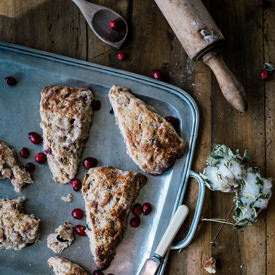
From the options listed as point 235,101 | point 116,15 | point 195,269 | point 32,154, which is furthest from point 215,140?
point 32,154

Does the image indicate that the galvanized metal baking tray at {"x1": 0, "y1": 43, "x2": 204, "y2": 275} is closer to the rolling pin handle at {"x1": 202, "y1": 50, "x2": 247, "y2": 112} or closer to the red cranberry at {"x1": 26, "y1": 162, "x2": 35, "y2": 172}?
the red cranberry at {"x1": 26, "y1": 162, "x2": 35, "y2": 172}

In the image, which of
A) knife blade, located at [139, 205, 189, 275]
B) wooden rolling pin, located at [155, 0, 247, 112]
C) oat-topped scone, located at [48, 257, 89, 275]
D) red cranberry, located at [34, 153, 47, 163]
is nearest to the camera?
wooden rolling pin, located at [155, 0, 247, 112]

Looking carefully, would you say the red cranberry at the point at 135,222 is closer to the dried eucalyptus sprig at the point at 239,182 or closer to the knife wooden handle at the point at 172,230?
the knife wooden handle at the point at 172,230

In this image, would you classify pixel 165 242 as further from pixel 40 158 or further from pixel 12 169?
pixel 12 169

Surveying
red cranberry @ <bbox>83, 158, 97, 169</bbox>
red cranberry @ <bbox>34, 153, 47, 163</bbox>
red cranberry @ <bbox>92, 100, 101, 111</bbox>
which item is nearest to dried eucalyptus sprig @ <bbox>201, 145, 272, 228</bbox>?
red cranberry @ <bbox>83, 158, 97, 169</bbox>

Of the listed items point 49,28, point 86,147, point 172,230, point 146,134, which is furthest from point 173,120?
point 49,28

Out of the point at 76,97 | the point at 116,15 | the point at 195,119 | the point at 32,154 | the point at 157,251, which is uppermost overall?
the point at 116,15

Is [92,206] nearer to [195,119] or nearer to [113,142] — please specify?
[113,142]

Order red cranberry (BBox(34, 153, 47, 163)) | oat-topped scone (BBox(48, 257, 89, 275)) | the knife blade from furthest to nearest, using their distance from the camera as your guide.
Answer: red cranberry (BBox(34, 153, 47, 163)), oat-topped scone (BBox(48, 257, 89, 275)), the knife blade
